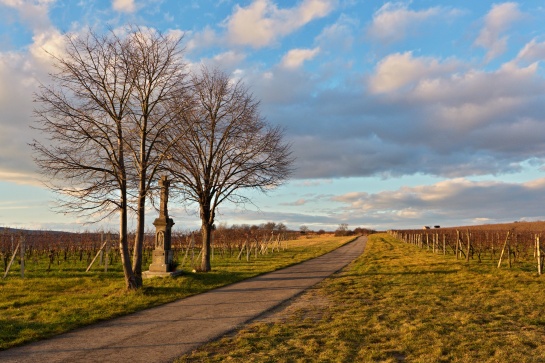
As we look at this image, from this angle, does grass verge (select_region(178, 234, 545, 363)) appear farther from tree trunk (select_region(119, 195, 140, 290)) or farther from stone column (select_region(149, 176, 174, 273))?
stone column (select_region(149, 176, 174, 273))

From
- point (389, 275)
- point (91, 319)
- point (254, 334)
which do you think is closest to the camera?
point (254, 334)

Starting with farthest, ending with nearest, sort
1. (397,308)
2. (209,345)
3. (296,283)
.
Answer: (296,283) < (397,308) < (209,345)

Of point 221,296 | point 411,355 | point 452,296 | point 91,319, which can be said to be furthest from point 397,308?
point 91,319

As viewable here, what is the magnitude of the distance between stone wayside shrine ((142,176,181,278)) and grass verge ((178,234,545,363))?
7.25 meters

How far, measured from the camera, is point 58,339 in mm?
8570

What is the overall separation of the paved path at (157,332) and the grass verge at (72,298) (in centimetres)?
57

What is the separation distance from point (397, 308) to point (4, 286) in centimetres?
1579

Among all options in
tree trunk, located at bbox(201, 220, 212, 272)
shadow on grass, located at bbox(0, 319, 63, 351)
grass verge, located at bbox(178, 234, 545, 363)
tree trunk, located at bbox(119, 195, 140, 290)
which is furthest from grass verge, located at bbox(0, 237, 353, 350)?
grass verge, located at bbox(178, 234, 545, 363)

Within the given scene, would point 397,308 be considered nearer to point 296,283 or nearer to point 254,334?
point 254,334

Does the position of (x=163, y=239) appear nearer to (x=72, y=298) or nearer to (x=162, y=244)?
(x=162, y=244)

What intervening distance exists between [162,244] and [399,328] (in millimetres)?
12849

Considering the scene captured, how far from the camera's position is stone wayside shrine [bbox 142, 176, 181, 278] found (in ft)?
61.9

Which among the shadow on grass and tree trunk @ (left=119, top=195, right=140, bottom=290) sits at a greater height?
tree trunk @ (left=119, top=195, right=140, bottom=290)

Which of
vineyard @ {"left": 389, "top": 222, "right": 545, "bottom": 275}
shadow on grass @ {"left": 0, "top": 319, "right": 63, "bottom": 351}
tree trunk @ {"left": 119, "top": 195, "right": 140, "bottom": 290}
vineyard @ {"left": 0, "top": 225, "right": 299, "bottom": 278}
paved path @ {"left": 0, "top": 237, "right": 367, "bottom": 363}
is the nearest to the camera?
paved path @ {"left": 0, "top": 237, "right": 367, "bottom": 363}
